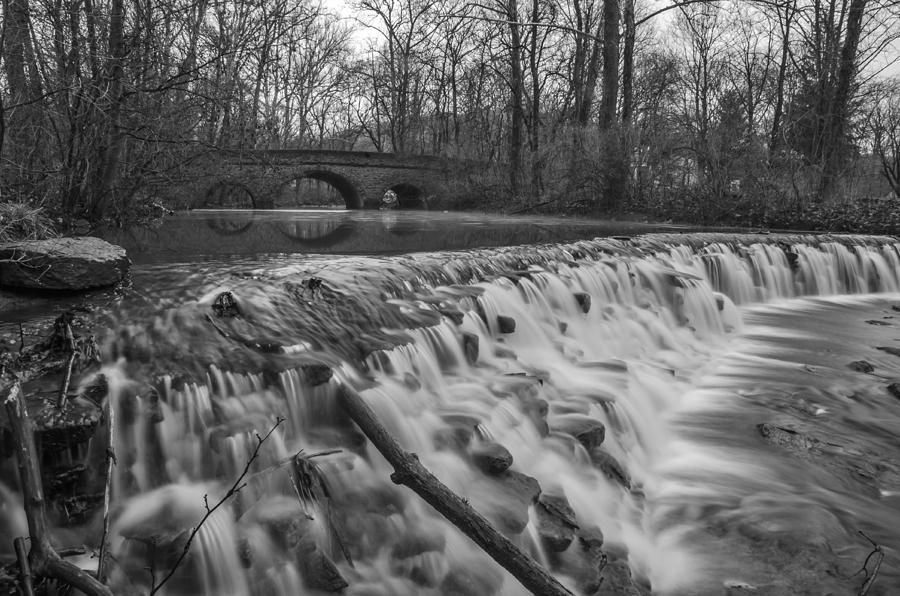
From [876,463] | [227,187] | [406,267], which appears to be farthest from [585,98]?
[876,463]

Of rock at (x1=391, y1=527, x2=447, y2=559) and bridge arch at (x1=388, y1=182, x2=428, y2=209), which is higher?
bridge arch at (x1=388, y1=182, x2=428, y2=209)

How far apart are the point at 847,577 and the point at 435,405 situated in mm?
2428

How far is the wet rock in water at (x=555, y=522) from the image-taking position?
10.4 ft

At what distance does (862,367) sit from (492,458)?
4.61 meters

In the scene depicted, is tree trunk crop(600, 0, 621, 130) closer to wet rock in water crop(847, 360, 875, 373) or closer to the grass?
wet rock in water crop(847, 360, 875, 373)

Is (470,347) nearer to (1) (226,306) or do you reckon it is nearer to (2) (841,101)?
(1) (226,306)

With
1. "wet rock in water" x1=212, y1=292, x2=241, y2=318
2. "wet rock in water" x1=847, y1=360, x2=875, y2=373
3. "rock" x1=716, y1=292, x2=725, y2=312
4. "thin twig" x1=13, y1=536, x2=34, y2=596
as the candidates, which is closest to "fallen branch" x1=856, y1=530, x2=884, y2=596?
"thin twig" x1=13, y1=536, x2=34, y2=596

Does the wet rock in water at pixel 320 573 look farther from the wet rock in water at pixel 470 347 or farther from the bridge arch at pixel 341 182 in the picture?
the bridge arch at pixel 341 182

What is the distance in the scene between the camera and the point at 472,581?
292 centimetres

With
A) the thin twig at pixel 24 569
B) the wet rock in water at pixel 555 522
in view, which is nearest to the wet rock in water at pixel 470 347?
the wet rock in water at pixel 555 522

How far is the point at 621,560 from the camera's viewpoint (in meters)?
3.21

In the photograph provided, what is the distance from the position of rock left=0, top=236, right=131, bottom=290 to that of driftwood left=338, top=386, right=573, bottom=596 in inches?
122

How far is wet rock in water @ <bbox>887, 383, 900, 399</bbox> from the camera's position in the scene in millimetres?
5367

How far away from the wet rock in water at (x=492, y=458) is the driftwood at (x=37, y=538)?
2.20 m
